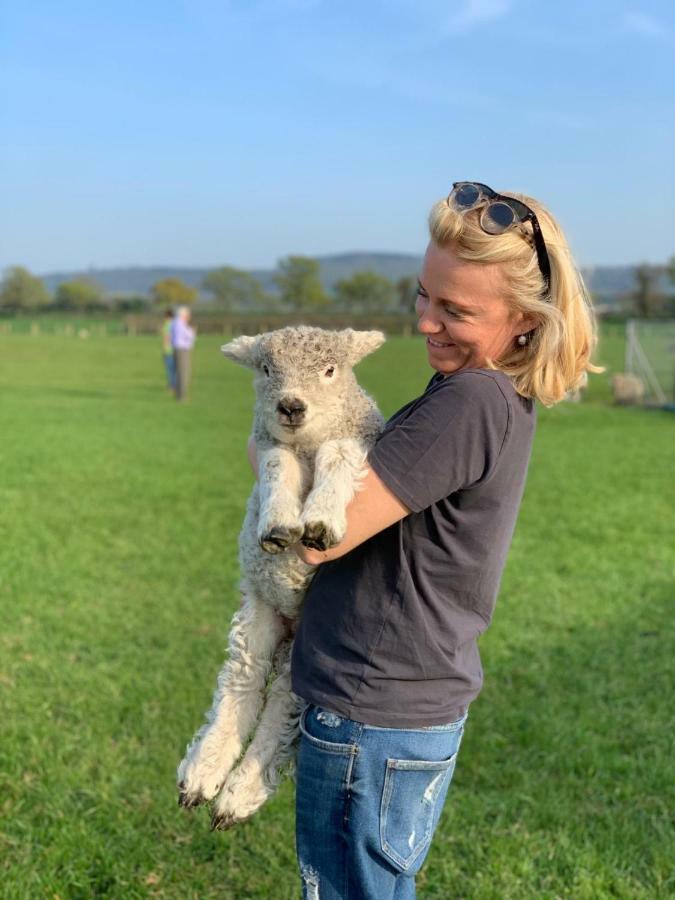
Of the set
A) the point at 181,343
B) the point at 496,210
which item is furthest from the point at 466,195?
the point at 181,343

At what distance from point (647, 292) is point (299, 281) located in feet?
199

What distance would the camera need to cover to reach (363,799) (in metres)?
2.15

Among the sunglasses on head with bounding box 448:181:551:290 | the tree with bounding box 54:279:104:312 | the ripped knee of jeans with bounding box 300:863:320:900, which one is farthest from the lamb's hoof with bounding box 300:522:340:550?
the tree with bounding box 54:279:104:312

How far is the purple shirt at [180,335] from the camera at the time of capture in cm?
1983

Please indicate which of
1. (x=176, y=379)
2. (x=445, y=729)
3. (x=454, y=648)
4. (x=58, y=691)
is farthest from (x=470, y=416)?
(x=176, y=379)

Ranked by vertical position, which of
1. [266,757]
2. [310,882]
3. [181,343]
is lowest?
[181,343]

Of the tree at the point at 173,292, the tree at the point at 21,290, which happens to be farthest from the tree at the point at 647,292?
the tree at the point at 21,290

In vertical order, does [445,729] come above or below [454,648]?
below

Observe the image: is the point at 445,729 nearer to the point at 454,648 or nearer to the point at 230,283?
the point at 454,648

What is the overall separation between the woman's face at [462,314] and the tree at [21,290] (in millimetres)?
134118

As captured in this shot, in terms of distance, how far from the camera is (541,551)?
8812mm

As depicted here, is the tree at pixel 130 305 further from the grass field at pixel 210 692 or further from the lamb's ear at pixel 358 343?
the lamb's ear at pixel 358 343

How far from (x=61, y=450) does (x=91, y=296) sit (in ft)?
438

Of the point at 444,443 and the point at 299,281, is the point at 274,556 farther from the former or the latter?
the point at 299,281
